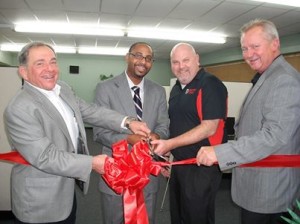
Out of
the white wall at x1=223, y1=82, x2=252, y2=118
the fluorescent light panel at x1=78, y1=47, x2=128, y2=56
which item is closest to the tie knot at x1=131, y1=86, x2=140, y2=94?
the white wall at x1=223, y1=82, x2=252, y2=118

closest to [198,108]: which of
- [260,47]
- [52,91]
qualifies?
[260,47]

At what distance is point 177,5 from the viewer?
6090mm

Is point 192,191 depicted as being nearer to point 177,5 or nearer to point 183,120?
point 183,120

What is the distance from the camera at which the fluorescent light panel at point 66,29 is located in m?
7.96

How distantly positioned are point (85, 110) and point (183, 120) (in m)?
0.84

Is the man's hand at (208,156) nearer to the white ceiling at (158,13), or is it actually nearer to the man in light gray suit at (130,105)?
the man in light gray suit at (130,105)

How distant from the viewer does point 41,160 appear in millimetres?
1653

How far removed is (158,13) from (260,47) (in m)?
5.23

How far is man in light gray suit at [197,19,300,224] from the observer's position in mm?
1712

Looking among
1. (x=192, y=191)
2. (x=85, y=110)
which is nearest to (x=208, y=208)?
(x=192, y=191)

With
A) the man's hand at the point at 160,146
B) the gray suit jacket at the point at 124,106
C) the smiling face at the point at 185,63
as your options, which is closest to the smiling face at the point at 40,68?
the gray suit jacket at the point at 124,106

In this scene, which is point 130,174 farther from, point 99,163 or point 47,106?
point 47,106

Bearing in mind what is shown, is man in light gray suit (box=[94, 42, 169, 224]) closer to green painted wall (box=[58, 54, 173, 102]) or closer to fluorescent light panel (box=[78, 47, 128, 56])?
fluorescent light panel (box=[78, 47, 128, 56])

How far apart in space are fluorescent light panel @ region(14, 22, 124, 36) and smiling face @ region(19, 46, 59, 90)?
259 inches
